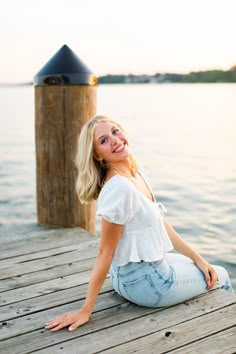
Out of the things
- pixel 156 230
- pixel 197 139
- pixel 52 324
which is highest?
pixel 156 230

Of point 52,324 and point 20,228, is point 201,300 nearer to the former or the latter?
point 52,324

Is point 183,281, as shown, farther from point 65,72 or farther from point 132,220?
point 65,72

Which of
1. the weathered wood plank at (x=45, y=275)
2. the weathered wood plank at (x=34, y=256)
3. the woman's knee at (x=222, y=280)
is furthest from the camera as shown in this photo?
the weathered wood plank at (x=34, y=256)

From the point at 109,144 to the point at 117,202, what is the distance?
32 cm

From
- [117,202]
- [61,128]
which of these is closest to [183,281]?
[117,202]

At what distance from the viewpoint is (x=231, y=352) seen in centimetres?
249

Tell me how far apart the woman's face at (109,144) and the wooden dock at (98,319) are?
875 mm

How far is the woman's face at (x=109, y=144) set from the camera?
2.74 m

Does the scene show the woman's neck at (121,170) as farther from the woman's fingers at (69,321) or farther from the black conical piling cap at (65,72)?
the black conical piling cap at (65,72)

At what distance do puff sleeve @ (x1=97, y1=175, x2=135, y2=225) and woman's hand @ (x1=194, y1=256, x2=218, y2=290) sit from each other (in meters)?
0.60

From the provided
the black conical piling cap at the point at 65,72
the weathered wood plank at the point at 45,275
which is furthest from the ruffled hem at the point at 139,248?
the black conical piling cap at the point at 65,72

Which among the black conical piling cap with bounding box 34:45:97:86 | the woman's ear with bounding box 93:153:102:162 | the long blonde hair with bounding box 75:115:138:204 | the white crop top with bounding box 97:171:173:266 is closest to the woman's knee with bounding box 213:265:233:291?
the white crop top with bounding box 97:171:173:266

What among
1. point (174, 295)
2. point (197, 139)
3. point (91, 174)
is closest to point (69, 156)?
point (91, 174)

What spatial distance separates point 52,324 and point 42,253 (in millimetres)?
1192
